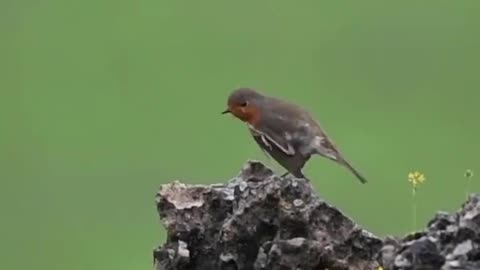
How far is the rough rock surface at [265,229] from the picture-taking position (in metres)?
2.32

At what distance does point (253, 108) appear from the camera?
4.05m

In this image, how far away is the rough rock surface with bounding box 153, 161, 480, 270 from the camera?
2.32 m

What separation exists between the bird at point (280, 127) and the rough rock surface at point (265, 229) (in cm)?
129

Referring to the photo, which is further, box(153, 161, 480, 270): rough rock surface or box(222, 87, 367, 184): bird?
box(222, 87, 367, 184): bird

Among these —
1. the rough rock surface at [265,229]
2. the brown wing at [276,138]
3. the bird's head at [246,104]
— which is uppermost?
the bird's head at [246,104]

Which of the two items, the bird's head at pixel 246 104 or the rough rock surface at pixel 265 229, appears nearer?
the rough rock surface at pixel 265 229

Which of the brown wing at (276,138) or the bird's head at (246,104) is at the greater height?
the bird's head at (246,104)

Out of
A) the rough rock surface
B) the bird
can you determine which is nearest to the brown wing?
the bird

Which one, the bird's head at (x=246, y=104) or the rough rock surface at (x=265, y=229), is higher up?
the bird's head at (x=246, y=104)

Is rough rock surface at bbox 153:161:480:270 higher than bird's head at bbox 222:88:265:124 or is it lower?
lower

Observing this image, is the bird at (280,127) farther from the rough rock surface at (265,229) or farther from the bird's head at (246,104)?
the rough rock surface at (265,229)

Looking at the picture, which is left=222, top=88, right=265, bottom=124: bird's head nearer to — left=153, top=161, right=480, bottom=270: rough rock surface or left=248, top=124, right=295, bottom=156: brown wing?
left=248, top=124, right=295, bottom=156: brown wing

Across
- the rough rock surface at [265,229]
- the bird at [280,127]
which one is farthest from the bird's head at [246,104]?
the rough rock surface at [265,229]

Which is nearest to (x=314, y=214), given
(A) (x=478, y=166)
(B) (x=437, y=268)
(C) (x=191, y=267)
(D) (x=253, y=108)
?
(C) (x=191, y=267)
